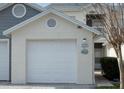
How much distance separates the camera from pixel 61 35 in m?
19.9

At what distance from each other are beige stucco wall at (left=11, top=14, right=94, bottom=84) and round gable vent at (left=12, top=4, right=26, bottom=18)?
2.44 meters

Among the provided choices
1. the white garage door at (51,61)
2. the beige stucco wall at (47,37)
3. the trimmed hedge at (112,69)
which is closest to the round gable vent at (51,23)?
the beige stucco wall at (47,37)

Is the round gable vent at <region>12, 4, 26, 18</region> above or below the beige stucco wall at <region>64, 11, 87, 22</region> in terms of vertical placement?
below

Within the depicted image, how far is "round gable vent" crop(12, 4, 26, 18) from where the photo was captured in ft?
72.5

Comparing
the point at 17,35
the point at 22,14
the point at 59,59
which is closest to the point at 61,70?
the point at 59,59

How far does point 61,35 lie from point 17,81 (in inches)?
145

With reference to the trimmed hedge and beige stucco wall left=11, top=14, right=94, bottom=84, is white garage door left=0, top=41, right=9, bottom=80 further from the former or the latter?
the trimmed hedge

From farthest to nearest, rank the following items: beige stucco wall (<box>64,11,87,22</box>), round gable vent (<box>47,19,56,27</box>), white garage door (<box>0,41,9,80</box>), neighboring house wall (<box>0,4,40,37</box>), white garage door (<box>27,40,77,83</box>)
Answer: beige stucco wall (<box>64,11,87,22</box>), neighboring house wall (<box>0,4,40,37</box>), white garage door (<box>0,41,9,80</box>), white garage door (<box>27,40,77,83</box>), round gable vent (<box>47,19,56,27</box>)

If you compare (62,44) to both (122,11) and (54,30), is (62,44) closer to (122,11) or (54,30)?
(54,30)

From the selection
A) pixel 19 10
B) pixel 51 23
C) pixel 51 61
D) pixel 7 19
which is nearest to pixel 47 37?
pixel 51 23

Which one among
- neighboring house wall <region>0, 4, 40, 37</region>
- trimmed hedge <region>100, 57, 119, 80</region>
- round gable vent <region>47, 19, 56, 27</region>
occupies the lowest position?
trimmed hedge <region>100, 57, 119, 80</region>

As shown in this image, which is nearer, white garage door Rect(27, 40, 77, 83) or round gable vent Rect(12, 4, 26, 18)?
white garage door Rect(27, 40, 77, 83)

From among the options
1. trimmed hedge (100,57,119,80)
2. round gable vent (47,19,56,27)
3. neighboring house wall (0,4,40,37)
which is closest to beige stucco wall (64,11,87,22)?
trimmed hedge (100,57,119,80)

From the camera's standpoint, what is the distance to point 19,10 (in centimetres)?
2234
